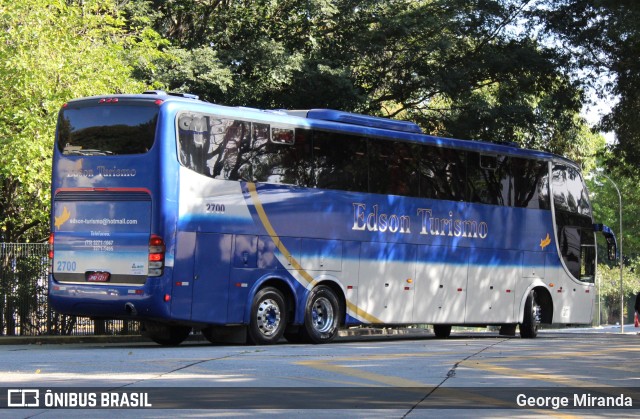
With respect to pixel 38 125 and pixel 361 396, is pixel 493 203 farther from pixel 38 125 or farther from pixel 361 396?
pixel 361 396

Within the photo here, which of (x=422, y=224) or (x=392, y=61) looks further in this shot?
(x=392, y=61)

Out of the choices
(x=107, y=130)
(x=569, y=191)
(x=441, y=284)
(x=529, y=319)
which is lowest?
(x=529, y=319)

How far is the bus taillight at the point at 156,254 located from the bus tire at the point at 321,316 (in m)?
3.66

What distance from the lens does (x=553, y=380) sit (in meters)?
14.0

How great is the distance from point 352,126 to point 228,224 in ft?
12.7

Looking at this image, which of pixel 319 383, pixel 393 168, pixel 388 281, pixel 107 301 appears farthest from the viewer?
pixel 388 281

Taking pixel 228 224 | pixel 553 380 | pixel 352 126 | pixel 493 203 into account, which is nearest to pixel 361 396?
pixel 553 380

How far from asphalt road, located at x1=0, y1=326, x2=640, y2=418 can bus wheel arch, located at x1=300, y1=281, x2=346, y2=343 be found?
10.8 feet

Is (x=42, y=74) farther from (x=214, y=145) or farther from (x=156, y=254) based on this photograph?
(x=156, y=254)

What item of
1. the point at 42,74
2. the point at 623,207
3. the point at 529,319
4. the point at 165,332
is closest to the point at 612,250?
the point at 529,319

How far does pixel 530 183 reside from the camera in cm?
2734

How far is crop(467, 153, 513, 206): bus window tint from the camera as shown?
25.8 metres

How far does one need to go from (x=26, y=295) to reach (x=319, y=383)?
1358cm

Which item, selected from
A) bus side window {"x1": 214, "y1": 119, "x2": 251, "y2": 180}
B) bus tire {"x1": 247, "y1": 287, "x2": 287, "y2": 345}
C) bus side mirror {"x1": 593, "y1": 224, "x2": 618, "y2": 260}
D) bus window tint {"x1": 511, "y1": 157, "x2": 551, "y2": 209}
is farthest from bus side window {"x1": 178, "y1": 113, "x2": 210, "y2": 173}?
bus side mirror {"x1": 593, "y1": 224, "x2": 618, "y2": 260}
